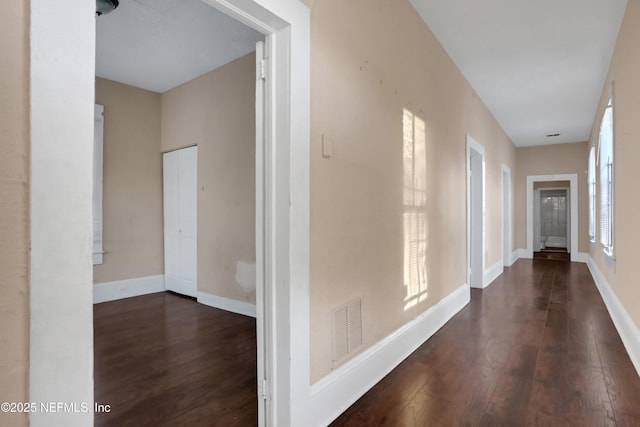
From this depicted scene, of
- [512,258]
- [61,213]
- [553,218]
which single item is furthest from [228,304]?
[553,218]

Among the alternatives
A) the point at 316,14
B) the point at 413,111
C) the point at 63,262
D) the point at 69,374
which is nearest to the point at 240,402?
the point at 69,374

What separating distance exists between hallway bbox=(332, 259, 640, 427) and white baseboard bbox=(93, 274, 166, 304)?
389 centimetres

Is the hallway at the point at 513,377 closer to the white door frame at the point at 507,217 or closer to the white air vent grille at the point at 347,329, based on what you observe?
the white air vent grille at the point at 347,329

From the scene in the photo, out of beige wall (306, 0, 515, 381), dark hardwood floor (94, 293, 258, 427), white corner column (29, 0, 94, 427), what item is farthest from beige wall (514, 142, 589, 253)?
white corner column (29, 0, 94, 427)

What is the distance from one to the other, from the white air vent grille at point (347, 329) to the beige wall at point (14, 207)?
144 cm

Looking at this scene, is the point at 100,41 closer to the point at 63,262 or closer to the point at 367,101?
the point at 367,101

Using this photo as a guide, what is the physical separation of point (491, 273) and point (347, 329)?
15.5ft

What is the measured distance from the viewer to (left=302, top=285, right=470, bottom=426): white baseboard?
1.83 meters

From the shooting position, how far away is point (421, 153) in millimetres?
3121

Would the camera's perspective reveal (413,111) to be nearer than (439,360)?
No

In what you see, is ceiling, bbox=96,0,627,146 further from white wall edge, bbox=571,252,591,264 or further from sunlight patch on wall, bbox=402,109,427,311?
white wall edge, bbox=571,252,591,264

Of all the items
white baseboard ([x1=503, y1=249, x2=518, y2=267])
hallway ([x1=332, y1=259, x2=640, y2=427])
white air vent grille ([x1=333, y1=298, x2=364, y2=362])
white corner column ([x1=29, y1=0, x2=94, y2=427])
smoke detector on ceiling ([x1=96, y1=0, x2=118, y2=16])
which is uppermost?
smoke detector on ceiling ([x1=96, y1=0, x2=118, y2=16])

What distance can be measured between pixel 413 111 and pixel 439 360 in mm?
2091

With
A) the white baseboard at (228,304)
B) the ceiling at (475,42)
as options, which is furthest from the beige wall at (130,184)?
the white baseboard at (228,304)
